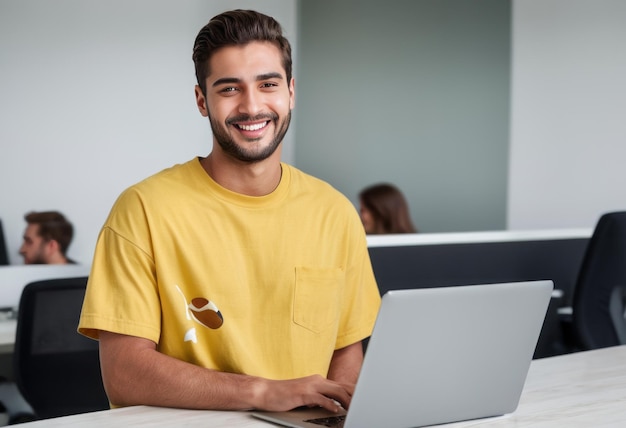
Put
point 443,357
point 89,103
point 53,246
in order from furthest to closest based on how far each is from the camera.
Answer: point 89,103 < point 53,246 < point 443,357

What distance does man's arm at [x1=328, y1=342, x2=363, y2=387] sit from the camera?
194cm

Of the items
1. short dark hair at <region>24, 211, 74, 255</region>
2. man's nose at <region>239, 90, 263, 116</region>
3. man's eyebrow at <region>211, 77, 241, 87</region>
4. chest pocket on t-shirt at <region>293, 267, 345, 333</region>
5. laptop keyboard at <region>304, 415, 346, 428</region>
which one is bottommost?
short dark hair at <region>24, 211, 74, 255</region>

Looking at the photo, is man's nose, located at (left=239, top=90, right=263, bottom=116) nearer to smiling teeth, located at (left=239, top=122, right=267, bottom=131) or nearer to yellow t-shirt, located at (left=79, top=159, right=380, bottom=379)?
smiling teeth, located at (left=239, top=122, right=267, bottom=131)

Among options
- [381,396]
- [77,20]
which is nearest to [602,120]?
[77,20]

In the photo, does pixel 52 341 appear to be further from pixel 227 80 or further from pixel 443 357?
pixel 443 357

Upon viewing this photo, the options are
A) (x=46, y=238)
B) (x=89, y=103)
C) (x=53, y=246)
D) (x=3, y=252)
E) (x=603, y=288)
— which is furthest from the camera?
(x=89, y=103)

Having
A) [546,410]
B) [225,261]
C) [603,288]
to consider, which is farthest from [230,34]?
[603,288]

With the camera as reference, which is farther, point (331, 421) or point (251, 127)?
point (251, 127)

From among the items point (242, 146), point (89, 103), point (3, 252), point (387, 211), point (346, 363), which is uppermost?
point (242, 146)

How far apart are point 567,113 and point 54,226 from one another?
2.90 meters

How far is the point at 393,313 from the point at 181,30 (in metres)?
5.32

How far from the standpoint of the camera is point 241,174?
70.5 inches

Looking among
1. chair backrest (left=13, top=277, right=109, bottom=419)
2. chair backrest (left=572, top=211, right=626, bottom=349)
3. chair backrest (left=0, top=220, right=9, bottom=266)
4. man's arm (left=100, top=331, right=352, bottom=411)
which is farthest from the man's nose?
chair backrest (left=0, top=220, right=9, bottom=266)

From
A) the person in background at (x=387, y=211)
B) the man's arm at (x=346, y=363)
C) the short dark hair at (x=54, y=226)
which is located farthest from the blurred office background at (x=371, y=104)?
the man's arm at (x=346, y=363)
